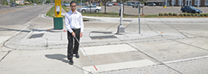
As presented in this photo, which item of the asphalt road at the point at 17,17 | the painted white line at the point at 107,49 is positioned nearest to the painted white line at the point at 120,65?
the painted white line at the point at 107,49

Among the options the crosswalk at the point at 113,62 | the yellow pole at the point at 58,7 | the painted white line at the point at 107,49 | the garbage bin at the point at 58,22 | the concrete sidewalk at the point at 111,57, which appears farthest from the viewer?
the garbage bin at the point at 58,22

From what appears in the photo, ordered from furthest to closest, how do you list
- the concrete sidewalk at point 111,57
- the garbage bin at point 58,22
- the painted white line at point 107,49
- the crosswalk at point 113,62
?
the garbage bin at point 58,22 → the painted white line at point 107,49 → the crosswalk at point 113,62 → the concrete sidewalk at point 111,57

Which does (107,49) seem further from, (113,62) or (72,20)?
(72,20)

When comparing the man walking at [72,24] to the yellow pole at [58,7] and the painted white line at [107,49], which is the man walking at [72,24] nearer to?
the painted white line at [107,49]

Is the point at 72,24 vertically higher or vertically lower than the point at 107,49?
higher

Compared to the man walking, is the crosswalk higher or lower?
lower

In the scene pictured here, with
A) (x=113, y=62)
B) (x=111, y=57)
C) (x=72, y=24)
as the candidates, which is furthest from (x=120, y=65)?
(x=72, y=24)

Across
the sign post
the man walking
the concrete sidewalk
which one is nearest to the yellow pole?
the sign post

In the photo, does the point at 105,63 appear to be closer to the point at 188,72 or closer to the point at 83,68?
the point at 83,68

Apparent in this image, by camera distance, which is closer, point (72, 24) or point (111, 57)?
point (72, 24)

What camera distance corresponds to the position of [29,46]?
795 centimetres

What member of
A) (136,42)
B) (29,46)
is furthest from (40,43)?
(136,42)

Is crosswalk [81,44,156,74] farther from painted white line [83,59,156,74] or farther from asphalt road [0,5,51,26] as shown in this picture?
asphalt road [0,5,51,26]

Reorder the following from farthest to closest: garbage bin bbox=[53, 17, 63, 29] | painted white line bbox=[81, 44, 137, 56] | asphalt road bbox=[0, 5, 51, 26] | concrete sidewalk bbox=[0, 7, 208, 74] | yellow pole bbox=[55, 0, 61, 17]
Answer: asphalt road bbox=[0, 5, 51, 26] < garbage bin bbox=[53, 17, 63, 29] < yellow pole bbox=[55, 0, 61, 17] < painted white line bbox=[81, 44, 137, 56] < concrete sidewalk bbox=[0, 7, 208, 74]
